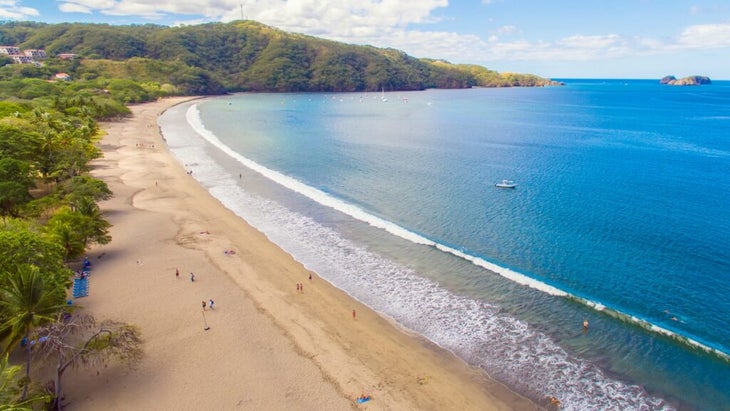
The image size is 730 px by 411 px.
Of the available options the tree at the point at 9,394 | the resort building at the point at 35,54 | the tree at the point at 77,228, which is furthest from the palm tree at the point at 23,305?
the resort building at the point at 35,54

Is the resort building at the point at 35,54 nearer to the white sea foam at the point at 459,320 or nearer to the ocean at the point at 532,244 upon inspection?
the ocean at the point at 532,244

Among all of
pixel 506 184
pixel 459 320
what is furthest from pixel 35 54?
pixel 459 320

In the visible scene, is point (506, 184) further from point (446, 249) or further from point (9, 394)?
point (9, 394)

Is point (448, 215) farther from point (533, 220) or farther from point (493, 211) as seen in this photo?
point (533, 220)

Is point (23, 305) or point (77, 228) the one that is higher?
point (23, 305)

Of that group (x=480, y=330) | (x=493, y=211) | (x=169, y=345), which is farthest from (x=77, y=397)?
(x=493, y=211)

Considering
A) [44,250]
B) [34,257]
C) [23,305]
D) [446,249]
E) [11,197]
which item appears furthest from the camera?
[446,249]
